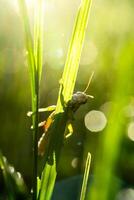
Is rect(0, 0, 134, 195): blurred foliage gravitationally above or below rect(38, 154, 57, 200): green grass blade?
below

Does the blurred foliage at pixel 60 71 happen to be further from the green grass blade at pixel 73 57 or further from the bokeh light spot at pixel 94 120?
the green grass blade at pixel 73 57

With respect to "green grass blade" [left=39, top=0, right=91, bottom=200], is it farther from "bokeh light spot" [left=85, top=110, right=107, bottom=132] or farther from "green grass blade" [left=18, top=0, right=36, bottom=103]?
"bokeh light spot" [left=85, top=110, right=107, bottom=132]

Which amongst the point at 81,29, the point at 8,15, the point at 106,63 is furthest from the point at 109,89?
the point at 81,29

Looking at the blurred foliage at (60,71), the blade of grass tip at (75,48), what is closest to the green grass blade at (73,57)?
the blade of grass tip at (75,48)

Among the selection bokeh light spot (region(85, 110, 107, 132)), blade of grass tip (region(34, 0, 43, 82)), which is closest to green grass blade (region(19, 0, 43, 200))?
blade of grass tip (region(34, 0, 43, 82))

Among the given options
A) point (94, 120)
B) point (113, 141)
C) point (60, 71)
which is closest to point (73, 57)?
point (113, 141)

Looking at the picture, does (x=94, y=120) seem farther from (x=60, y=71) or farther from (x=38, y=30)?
(x=38, y=30)
